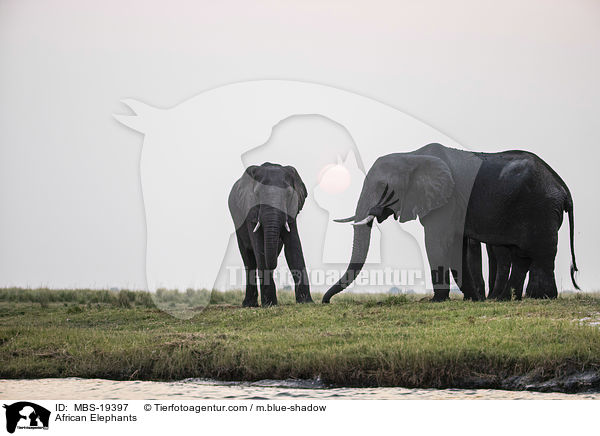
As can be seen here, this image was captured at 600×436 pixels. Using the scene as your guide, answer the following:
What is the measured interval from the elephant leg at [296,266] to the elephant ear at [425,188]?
2714mm

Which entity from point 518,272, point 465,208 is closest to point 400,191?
point 465,208

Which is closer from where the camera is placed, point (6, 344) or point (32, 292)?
point (6, 344)

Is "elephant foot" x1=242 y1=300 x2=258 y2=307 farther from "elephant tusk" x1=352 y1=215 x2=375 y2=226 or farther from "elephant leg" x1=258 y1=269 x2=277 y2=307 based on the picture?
"elephant tusk" x1=352 y1=215 x2=375 y2=226

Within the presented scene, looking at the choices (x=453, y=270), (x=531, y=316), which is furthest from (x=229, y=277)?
(x=531, y=316)

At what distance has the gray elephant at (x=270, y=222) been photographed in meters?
19.9

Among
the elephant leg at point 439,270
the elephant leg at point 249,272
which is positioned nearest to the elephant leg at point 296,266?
the elephant leg at point 249,272

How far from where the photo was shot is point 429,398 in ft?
38.7

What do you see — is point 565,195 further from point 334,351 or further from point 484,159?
point 334,351

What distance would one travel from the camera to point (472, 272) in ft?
68.7

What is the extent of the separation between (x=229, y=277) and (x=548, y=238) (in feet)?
26.5

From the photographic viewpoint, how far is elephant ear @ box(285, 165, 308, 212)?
21094mm

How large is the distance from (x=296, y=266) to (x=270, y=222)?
1.47m

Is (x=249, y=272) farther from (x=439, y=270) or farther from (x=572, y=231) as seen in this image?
(x=572, y=231)
